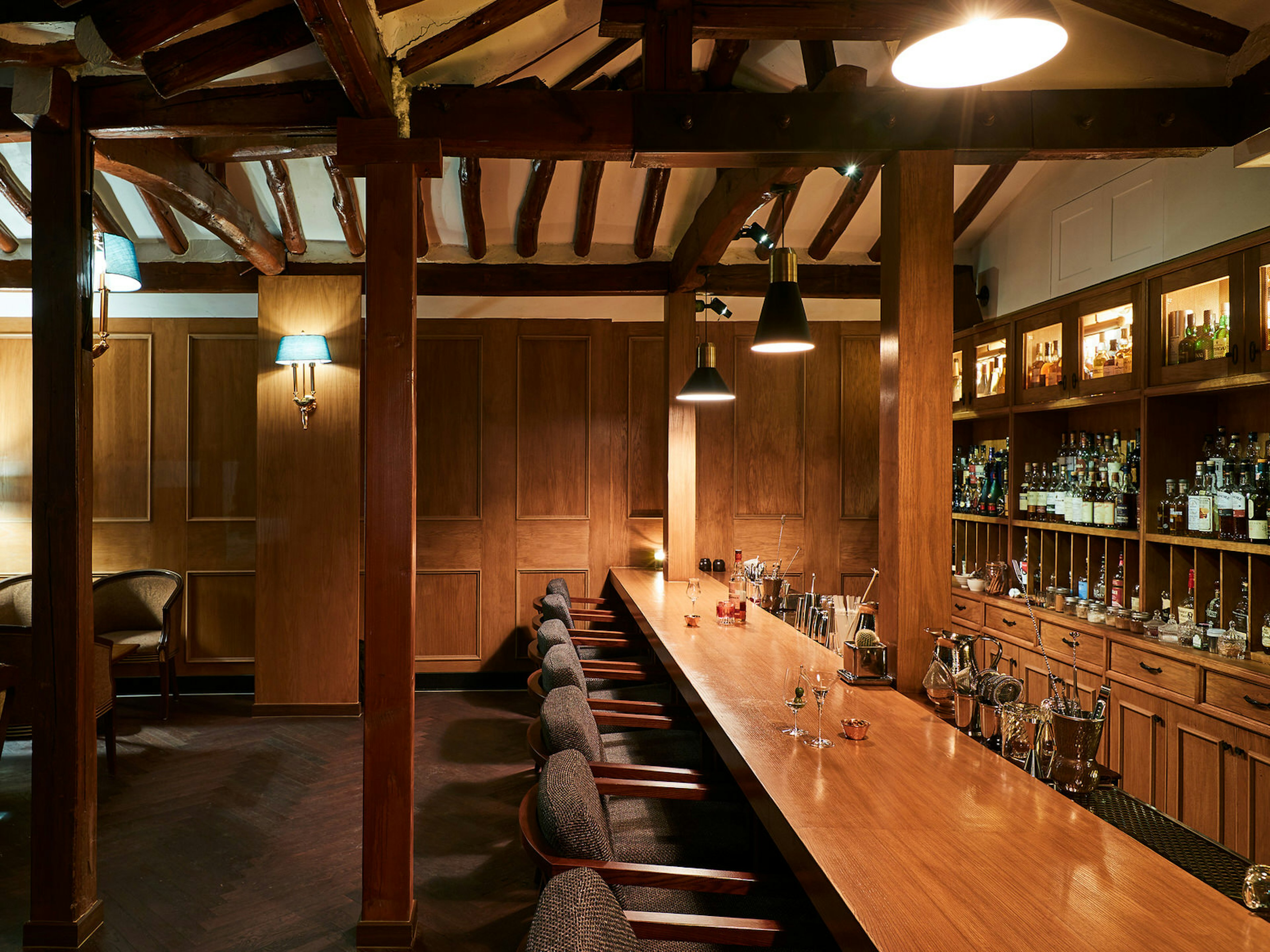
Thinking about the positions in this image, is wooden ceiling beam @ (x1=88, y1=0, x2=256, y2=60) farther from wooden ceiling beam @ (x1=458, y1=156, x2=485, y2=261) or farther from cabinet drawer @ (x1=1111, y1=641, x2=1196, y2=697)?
cabinet drawer @ (x1=1111, y1=641, x2=1196, y2=697)

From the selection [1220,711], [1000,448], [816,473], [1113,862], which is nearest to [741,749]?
[1113,862]

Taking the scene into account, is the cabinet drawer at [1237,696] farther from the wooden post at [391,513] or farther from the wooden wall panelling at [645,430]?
the wooden wall panelling at [645,430]

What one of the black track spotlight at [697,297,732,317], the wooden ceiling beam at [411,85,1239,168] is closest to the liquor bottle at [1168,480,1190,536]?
the wooden ceiling beam at [411,85,1239,168]

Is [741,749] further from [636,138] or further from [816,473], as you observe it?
[816,473]

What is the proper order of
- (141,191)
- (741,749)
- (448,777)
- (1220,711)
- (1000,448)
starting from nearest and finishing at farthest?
(741,749) < (1220,711) < (448,777) < (141,191) < (1000,448)

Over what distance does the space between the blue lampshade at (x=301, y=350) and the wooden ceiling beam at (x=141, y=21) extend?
312cm

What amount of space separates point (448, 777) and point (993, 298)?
4.90 meters

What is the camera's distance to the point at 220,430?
6.40 meters

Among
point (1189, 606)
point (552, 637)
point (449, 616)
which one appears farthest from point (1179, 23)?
point (449, 616)

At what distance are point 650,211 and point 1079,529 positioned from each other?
3383 mm

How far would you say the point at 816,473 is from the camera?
6820 millimetres

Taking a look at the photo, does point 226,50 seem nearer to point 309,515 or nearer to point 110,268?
point 110,268

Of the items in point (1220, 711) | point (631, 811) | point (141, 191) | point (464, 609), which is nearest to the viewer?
point (631, 811)

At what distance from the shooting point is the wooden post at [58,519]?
2.97 metres
